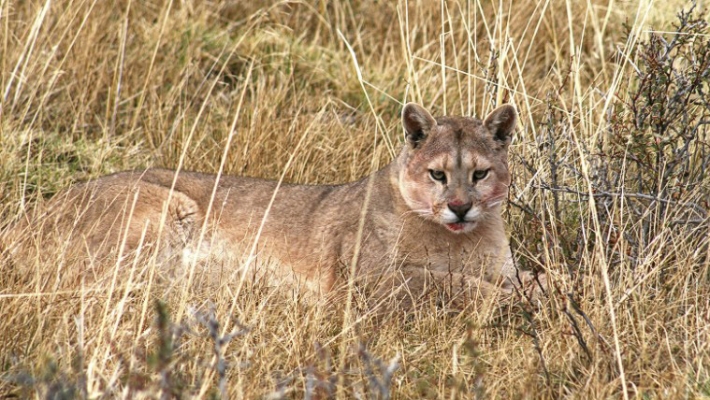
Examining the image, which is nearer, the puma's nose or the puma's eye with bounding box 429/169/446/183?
the puma's nose

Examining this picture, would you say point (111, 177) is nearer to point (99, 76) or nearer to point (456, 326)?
point (99, 76)

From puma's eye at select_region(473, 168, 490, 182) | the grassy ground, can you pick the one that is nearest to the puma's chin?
puma's eye at select_region(473, 168, 490, 182)

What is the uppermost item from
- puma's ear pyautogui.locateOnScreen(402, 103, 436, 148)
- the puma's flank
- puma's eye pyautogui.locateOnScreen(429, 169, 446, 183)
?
puma's ear pyautogui.locateOnScreen(402, 103, 436, 148)

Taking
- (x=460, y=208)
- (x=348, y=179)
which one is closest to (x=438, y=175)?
(x=460, y=208)

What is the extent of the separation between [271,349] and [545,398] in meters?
1.13

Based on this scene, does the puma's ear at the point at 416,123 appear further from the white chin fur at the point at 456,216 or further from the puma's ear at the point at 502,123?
the white chin fur at the point at 456,216

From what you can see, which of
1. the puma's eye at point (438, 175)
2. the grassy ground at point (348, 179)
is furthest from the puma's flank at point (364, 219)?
the grassy ground at point (348, 179)

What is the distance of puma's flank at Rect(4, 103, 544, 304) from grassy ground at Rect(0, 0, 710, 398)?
22cm

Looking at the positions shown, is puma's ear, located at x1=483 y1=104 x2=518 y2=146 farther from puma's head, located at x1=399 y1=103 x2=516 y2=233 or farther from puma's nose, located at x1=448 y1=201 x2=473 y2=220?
puma's nose, located at x1=448 y1=201 x2=473 y2=220

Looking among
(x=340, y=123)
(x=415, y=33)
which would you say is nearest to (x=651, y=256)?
(x=340, y=123)

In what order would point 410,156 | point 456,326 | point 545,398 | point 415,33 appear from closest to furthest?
point 545,398 → point 456,326 → point 410,156 → point 415,33

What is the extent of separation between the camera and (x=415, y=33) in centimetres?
852

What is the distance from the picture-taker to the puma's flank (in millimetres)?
5582

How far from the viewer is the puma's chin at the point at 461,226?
562 cm
